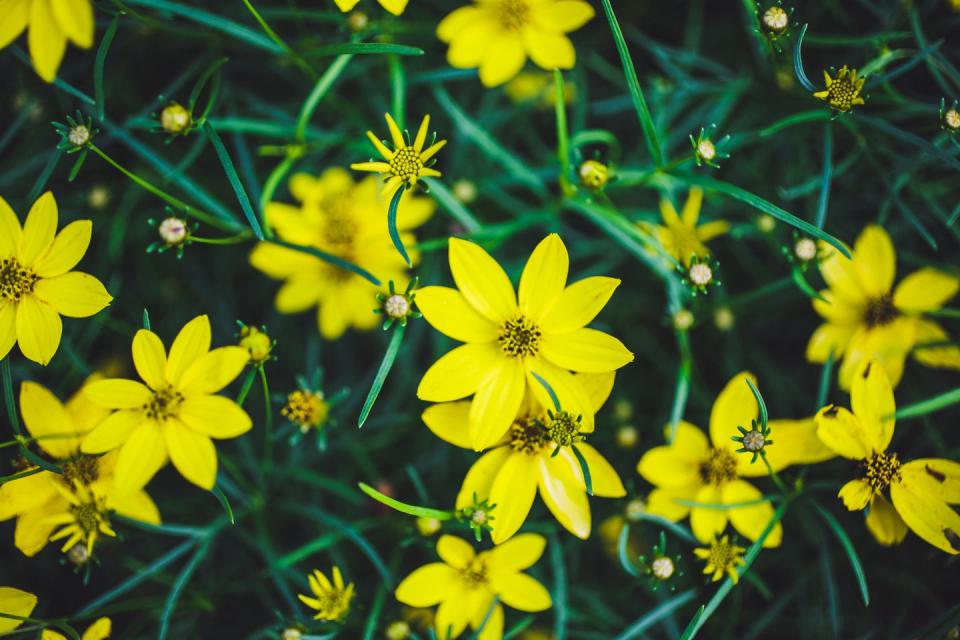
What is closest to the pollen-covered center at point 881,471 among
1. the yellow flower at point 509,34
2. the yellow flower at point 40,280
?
the yellow flower at point 509,34

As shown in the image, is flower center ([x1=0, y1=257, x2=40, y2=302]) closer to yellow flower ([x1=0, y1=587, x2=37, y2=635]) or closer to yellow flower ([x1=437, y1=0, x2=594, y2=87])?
yellow flower ([x1=0, y1=587, x2=37, y2=635])

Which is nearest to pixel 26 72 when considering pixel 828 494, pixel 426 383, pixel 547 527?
pixel 426 383

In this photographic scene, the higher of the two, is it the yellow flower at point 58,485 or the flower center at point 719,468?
the flower center at point 719,468

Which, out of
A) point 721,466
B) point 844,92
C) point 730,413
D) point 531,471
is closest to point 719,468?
point 721,466

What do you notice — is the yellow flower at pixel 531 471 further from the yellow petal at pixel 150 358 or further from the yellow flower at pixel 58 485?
the yellow flower at pixel 58 485

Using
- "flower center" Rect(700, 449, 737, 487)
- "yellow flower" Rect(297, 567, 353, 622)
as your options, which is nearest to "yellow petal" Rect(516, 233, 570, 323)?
"flower center" Rect(700, 449, 737, 487)

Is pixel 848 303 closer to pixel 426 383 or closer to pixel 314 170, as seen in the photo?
pixel 426 383
